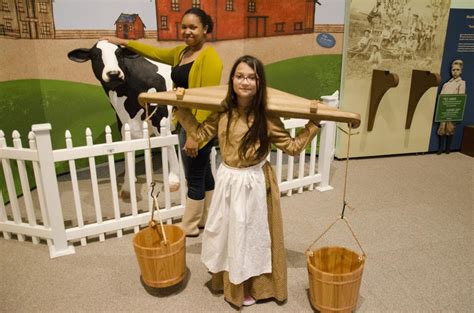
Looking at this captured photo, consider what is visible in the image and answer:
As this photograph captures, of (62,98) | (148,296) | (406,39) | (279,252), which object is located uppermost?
(406,39)

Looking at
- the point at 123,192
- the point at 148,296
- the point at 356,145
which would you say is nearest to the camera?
the point at 148,296

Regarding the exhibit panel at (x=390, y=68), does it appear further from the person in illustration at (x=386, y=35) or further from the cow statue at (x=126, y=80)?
the cow statue at (x=126, y=80)

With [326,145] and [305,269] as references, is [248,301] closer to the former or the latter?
[305,269]

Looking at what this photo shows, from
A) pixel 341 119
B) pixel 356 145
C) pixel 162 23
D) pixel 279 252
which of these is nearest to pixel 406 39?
pixel 356 145

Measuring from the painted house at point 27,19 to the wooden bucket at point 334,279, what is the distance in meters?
3.20

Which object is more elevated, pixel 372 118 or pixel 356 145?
pixel 372 118

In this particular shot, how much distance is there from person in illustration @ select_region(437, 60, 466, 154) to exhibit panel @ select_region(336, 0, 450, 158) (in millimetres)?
208

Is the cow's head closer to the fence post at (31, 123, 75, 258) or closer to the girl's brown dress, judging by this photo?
the fence post at (31, 123, 75, 258)

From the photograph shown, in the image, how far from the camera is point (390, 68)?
4582 millimetres

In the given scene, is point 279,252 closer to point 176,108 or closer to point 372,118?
point 176,108

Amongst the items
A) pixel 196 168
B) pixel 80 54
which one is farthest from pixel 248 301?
pixel 80 54

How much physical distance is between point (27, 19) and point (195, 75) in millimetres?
2281

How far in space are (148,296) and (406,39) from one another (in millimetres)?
3943

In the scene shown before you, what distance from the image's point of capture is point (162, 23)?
4277mm
